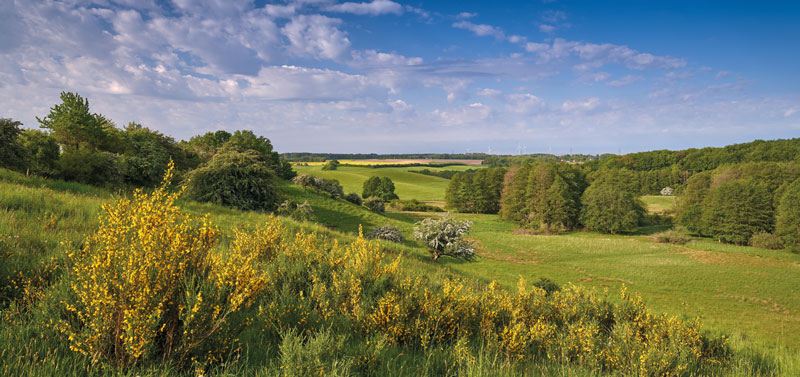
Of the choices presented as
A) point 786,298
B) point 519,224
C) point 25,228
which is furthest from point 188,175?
point 519,224

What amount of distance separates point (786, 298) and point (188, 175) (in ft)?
142

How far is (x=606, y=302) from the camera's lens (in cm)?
778

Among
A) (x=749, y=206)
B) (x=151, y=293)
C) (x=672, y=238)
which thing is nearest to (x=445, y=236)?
(x=151, y=293)

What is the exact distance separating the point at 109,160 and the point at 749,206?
253 feet

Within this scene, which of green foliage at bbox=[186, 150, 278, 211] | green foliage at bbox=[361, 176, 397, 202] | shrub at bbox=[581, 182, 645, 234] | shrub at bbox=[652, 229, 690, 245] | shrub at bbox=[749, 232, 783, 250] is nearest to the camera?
green foliage at bbox=[186, 150, 278, 211]

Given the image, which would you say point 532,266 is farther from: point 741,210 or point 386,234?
point 741,210

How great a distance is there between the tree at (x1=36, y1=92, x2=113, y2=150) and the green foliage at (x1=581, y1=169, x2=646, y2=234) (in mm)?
67583

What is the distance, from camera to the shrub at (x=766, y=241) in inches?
1754

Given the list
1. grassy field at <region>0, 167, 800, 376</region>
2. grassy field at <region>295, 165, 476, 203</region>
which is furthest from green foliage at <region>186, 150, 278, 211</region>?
grassy field at <region>295, 165, 476, 203</region>

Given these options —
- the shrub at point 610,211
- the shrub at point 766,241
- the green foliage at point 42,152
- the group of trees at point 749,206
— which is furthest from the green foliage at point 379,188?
the shrub at point 766,241

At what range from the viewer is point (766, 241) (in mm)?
45281

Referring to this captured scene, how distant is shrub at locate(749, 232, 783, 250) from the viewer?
44.6 metres

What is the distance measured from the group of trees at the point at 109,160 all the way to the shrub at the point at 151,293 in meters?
18.5

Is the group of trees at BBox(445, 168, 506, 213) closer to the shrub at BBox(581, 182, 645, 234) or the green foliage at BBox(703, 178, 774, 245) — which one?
the shrub at BBox(581, 182, 645, 234)
